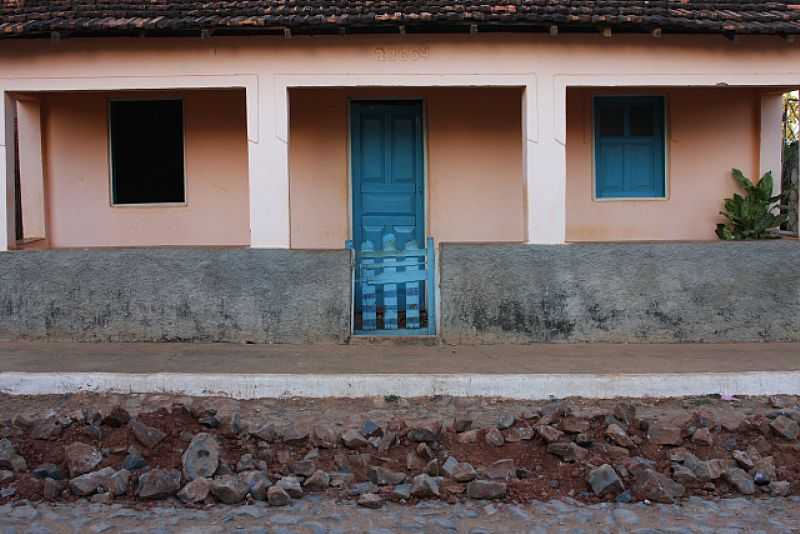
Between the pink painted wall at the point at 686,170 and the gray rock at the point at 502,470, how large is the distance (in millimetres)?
5263

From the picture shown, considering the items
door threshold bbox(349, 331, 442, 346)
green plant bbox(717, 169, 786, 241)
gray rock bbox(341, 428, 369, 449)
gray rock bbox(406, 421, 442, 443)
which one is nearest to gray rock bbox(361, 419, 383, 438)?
gray rock bbox(341, 428, 369, 449)

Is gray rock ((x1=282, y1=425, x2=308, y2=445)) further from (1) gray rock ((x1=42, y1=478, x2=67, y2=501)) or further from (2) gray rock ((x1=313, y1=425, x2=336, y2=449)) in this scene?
(1) gray rock ((x1=42, y1=478, x2=67, y2=501))

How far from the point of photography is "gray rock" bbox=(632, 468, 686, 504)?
5.39 m

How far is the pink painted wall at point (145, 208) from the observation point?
1051 centimetres

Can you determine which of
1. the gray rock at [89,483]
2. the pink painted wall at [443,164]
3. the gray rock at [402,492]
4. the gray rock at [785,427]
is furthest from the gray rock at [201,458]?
the pink painted wall at [443,164]

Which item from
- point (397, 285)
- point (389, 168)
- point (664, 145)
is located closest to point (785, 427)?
point (397, 285)

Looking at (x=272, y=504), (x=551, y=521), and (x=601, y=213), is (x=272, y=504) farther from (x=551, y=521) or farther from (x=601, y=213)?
(x=601, y=213)

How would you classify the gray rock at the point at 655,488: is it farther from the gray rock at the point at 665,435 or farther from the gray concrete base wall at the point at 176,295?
the gray concrete base wall at the point at 176,295

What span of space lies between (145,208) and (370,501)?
621 centimetres

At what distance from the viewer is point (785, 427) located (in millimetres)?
6137

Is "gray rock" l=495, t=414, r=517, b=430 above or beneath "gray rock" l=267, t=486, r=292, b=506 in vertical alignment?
above

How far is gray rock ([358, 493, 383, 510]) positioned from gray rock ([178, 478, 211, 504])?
894mm

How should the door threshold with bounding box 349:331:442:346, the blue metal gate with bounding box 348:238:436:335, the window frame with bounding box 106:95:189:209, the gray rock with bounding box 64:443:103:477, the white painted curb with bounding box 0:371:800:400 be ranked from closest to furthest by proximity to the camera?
the gray rock with bounding box 64:443:103:477, the white painted curb with bounding box 0:371:800:400, the door threshold with bounding box 349:331:442:346, the blue metal gate with bounding box 348:238:436:335, the window frame with bounding box 106:95:189:209

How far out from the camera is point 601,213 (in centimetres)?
1066
